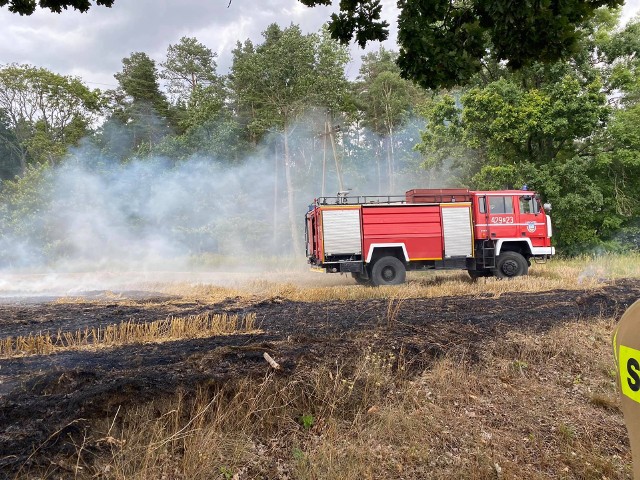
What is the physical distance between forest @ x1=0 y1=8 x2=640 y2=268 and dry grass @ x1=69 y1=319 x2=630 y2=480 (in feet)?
31.9

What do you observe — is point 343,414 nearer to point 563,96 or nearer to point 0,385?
point 0,385

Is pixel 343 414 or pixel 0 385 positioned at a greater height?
pixel 0 385

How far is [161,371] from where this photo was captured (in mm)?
5094

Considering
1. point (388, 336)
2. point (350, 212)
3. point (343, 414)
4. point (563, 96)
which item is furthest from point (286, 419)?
point (563, 96)

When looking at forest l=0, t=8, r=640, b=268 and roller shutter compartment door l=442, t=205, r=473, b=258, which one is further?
forest l=0, t=8, r=640, b=268

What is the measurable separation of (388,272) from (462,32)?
904cm

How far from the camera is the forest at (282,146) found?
21172 mm

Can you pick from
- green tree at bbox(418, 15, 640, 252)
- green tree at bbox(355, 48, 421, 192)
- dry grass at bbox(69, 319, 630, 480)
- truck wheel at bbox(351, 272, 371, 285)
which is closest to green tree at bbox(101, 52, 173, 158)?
green tree at bbox(355, 48, 421, 192)

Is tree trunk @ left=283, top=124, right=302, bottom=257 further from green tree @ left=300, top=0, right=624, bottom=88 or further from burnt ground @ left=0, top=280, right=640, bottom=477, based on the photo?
green tree @ left=300, top=0, right=624, bottom=88

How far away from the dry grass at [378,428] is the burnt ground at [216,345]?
1.06 feet

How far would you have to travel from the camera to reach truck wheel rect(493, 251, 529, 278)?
14.8 meters

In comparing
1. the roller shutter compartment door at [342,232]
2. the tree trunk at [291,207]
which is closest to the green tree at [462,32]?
the roller shutter compartment door at [342,232]

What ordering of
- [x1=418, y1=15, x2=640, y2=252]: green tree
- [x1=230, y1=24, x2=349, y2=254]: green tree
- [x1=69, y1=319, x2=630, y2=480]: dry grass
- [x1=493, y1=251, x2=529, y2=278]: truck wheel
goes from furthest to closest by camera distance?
[x1=230, y1=24, x2=349, y2=254]: green tree
[x1=418, y1=15, x2=640, y2=252]: green tree
[x1=493, y1=251, x2=529, y2=278]: truck wheel
[x1=69, y1=319, x2=630, y2=480]: dry grass

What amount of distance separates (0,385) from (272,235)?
88.5 ft
